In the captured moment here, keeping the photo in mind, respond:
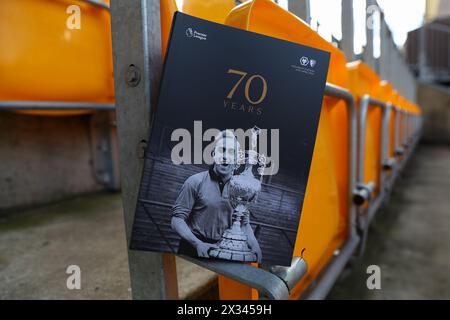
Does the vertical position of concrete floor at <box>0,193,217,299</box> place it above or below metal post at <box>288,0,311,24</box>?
below

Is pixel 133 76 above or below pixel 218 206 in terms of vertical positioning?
above

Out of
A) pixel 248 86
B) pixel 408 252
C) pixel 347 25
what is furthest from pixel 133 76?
pixel 408 252

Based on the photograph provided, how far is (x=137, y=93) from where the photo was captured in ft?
1.59

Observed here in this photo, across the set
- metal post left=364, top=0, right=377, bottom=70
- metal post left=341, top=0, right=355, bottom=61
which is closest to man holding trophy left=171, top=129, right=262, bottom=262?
metal post left=341, top=0, right=355, bottom=61

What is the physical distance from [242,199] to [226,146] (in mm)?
83

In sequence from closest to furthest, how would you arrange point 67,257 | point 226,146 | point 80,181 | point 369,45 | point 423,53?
point 226,146, point 67,257, point 369,45, point 80,181, point 423,53

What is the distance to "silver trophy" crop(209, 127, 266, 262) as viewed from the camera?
1.48 ft

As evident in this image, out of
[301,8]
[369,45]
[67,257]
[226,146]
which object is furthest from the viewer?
[369,45]

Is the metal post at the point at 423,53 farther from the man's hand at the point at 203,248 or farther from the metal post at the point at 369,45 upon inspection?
the man's hand at the point at 203,248

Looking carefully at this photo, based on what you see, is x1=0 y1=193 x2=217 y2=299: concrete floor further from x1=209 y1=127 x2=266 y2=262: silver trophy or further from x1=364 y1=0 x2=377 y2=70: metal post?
x1=364 y1=0 x2=377 y2=70: metal post

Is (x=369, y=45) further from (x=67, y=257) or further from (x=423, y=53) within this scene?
(x=423, y=53)

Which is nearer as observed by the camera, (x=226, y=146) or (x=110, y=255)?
(x=226, y=146)

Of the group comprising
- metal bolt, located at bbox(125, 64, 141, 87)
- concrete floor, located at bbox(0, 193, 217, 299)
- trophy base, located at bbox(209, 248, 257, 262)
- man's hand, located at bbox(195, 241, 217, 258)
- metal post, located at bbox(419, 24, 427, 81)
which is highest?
metal post, located at bbox(419, 24, 427, 81)
